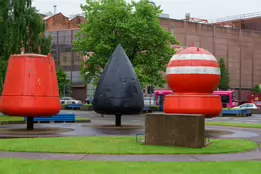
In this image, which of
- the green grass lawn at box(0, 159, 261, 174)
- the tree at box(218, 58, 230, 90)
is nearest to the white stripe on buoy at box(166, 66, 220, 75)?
the green grass lawn at box(0, 159, 261, 174)

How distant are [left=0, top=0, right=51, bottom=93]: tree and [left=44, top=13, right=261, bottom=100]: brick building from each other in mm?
50064

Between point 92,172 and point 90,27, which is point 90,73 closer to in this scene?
point 90,27

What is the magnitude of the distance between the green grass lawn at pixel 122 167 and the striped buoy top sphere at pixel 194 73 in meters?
10.3

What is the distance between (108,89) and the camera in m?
22.6

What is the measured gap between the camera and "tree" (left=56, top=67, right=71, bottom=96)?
75.4 metres

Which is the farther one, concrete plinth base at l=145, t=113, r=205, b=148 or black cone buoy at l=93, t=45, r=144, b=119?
black cone buoy at l=93, t=45, r=144, b=119

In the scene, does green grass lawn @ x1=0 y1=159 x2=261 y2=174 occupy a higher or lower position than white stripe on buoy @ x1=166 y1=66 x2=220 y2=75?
lower

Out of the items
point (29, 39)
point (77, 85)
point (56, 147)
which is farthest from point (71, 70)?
point (56, 147)

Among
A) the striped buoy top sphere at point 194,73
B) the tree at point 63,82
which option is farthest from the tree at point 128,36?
the tree at point 63,82

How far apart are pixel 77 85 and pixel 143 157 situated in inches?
2910

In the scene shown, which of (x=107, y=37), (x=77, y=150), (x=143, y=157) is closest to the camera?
(x=143, y=157)

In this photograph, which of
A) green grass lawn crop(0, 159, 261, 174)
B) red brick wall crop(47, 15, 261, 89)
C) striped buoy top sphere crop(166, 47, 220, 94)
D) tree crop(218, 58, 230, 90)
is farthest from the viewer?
red brick wall crop(47, 15, 261, 89)

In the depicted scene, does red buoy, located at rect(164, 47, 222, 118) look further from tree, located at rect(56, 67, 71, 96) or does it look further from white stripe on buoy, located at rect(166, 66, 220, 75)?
tree, located at rect(56, 67, 71, 96)

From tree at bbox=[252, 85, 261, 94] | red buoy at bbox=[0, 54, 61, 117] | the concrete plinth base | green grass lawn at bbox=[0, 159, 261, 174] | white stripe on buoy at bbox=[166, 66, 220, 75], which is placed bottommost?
tree at bbox=[252, 85, 261, 94]
